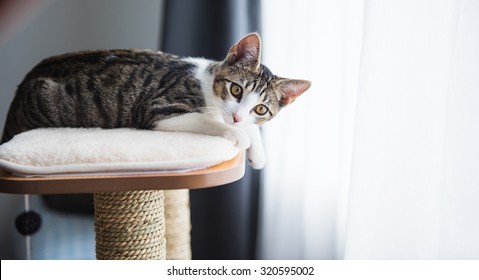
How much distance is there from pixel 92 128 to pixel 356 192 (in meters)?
0.74

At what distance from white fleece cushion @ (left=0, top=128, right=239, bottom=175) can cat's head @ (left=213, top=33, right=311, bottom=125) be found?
0.16 m

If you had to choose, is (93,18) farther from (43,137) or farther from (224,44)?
(43,137)

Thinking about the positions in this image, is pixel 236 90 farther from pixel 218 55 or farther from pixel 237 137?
pixel 218 55

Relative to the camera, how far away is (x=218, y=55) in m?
1.68

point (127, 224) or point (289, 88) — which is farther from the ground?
point (289, 88)

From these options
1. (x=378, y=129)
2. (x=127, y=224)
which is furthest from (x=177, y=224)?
(x=378, y=129)

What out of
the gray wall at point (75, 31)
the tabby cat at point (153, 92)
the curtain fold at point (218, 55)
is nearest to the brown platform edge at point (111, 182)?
the tabby cat at point (153, 92)

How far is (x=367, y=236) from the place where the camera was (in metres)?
1.26

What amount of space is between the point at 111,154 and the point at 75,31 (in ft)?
4.31

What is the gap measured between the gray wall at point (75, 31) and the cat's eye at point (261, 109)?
100 cm

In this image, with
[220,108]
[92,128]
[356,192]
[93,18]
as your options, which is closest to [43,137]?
[92,128]

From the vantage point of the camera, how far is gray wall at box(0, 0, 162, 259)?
6.47ft

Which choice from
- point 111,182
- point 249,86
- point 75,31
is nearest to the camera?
point 111,182

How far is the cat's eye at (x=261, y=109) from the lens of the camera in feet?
3.74
